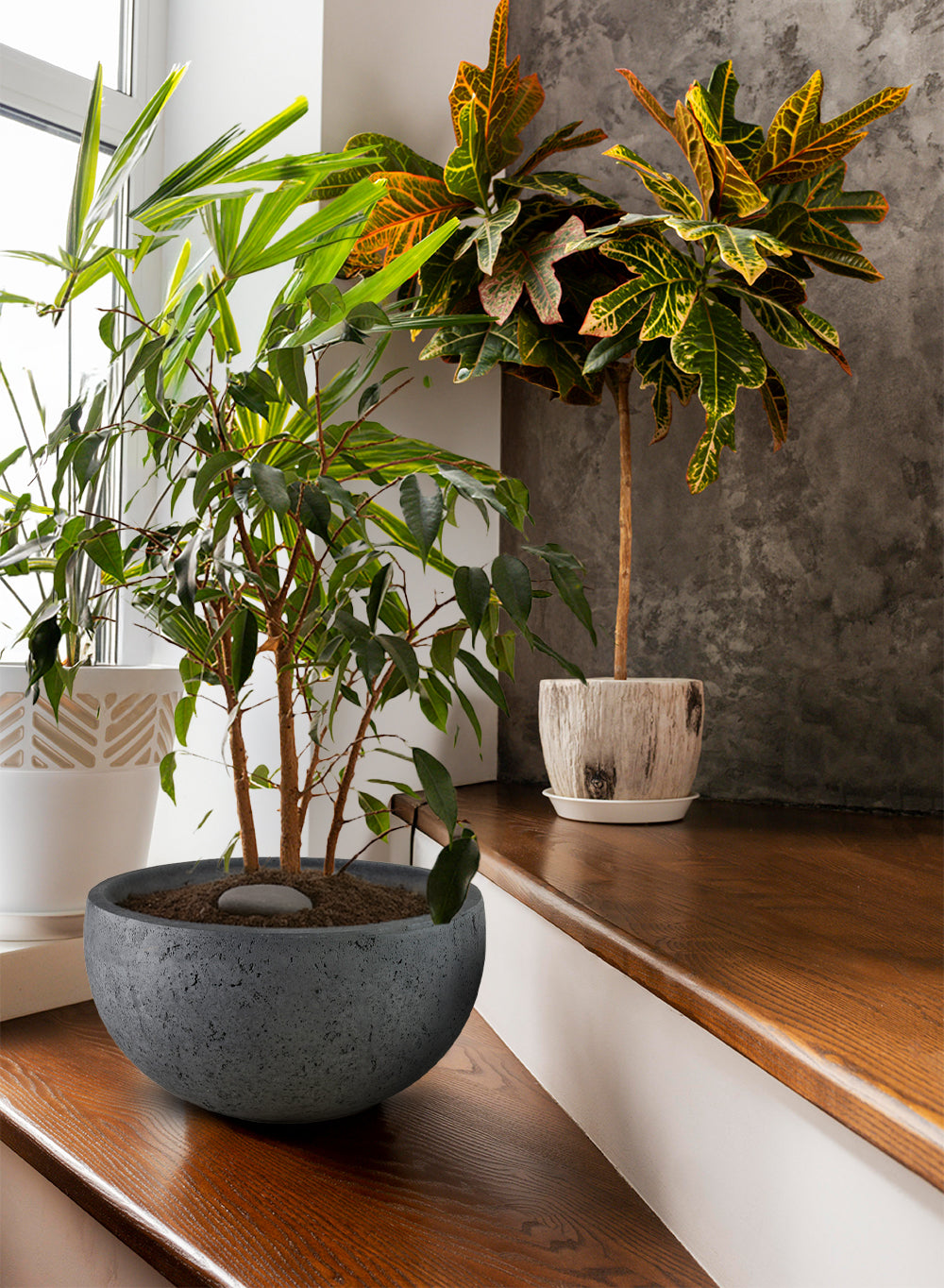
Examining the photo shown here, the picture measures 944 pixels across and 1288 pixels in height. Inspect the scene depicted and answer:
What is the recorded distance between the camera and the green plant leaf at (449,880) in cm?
81

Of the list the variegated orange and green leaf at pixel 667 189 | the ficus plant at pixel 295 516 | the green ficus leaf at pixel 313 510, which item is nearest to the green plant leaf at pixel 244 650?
the ficus plant at pixel 295 516

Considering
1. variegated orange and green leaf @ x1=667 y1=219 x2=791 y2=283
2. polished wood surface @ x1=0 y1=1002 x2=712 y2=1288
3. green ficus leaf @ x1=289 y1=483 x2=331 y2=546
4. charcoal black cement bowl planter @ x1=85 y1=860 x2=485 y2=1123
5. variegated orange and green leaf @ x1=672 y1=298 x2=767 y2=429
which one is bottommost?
polished wood surface @ x1=0 y1=1002 x2=712 y2=1288

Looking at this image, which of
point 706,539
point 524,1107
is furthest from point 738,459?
point 524,1107

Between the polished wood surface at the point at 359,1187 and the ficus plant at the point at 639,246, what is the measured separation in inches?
32.2

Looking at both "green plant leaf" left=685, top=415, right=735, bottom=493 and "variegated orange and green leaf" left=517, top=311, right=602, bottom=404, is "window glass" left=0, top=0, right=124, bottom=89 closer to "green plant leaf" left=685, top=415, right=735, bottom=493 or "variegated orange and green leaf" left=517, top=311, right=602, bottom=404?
"variegated orange and green leaf" left=517, top=311, right=602, bottom=404

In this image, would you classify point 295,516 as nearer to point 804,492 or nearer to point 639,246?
point 639,246

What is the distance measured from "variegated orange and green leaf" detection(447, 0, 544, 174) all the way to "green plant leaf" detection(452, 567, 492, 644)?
1018 millimetres

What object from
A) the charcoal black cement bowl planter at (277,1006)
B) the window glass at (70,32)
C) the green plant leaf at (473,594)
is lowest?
the charcoal black cement bowl planter at (277,1006)

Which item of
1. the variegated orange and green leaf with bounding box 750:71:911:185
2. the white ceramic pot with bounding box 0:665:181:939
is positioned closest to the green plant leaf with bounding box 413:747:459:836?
the white ceramic pot with bounding box 0:665:181:939

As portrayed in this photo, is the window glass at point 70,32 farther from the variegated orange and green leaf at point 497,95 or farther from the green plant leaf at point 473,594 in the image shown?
the green plant leaf at point 473,594

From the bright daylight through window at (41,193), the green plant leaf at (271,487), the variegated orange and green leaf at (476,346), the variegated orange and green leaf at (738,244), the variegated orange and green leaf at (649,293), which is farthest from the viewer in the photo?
the bright daylight through window at (41,193)

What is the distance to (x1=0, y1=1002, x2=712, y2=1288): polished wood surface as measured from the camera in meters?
0.74

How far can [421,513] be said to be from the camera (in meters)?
0.76

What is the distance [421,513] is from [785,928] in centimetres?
56
